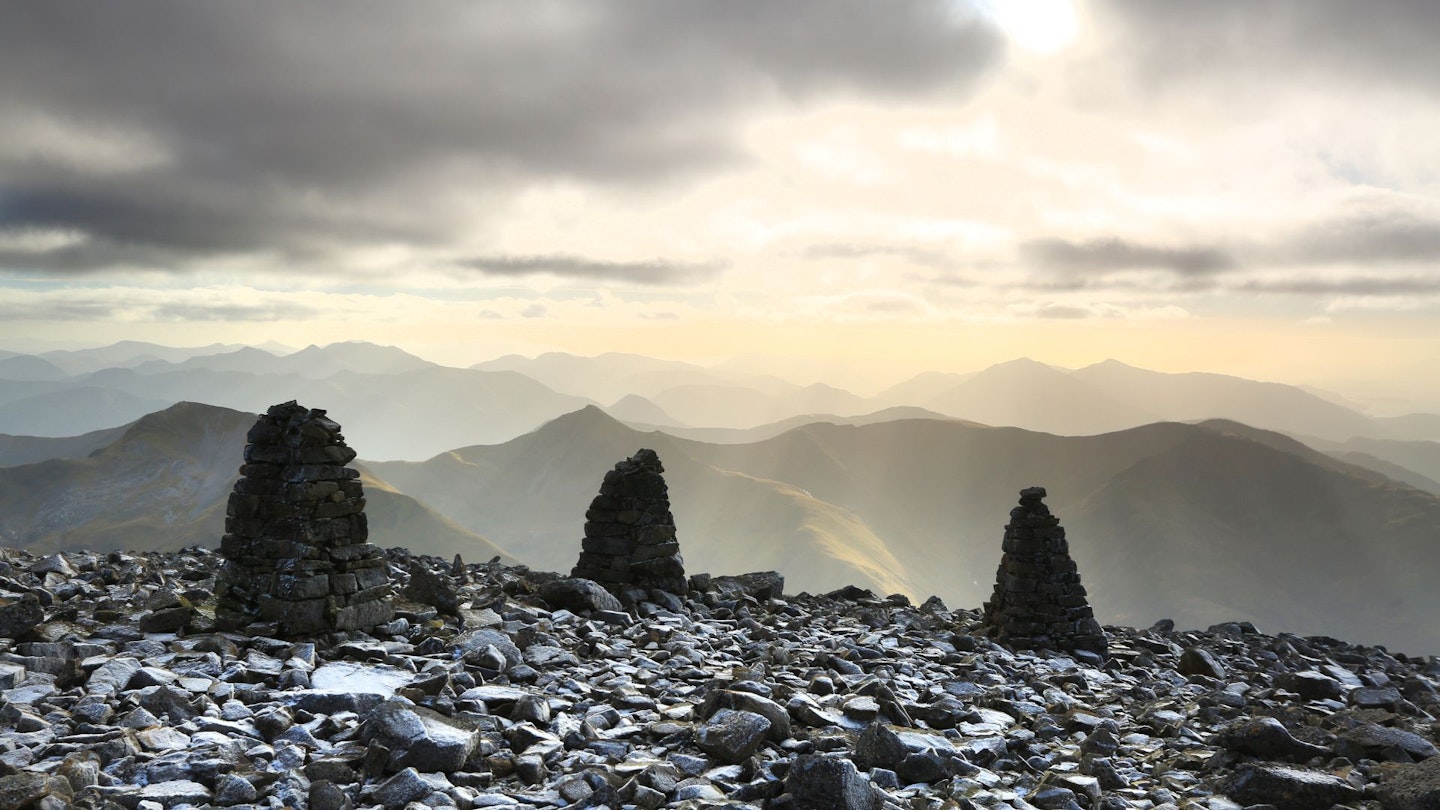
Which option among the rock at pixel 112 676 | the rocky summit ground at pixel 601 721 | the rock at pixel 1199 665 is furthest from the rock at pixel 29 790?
the rock at pixel 1199 665

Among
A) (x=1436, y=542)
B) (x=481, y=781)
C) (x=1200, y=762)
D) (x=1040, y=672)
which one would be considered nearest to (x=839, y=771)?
(x=481, y=781)

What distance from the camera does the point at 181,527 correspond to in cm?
15425

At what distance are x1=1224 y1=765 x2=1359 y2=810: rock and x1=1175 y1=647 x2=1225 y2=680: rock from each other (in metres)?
10.00

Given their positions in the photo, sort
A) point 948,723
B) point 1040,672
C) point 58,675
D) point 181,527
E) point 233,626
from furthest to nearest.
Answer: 1. point 181,527
2. point 1040,672
3. point 233,626
4. point 948,723
5. point 58,675

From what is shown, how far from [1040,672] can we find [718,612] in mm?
7293

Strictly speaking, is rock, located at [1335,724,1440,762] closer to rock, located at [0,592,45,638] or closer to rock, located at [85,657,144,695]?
rock, located at [85,657,144,695]

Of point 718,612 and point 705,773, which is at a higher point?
point 705,773

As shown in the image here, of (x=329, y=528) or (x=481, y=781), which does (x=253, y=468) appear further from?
(x=481, y=781)

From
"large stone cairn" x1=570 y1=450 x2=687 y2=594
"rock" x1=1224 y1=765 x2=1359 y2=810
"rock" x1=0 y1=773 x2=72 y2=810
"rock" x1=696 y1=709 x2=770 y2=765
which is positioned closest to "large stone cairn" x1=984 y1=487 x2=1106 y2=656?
"large stone cairn" x1=570 y1=450 x2=687 y2=594

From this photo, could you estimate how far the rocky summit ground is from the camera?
23.9 feet

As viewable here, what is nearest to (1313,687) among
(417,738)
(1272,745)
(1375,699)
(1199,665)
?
(1375,699)

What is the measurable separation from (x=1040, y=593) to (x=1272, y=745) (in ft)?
31.6

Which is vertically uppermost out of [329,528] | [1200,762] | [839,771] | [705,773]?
[329,528]

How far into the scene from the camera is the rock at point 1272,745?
9.70 meters
